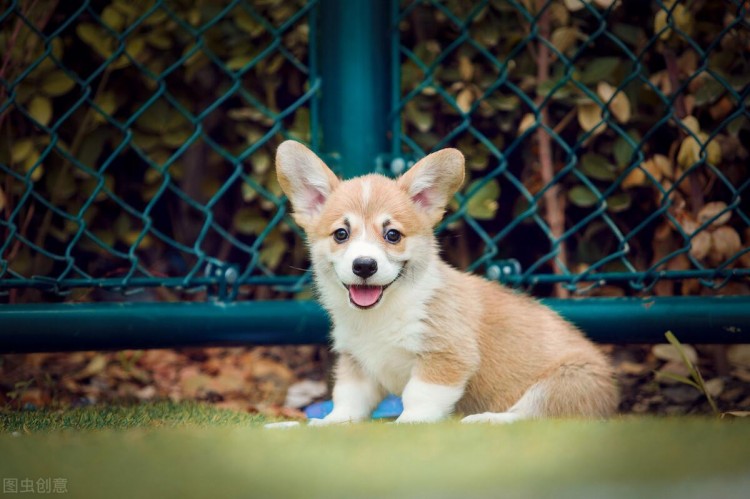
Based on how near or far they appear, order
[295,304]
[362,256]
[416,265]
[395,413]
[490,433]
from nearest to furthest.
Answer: [490,433] < [362,256] < [416,265] < [395,413] < [295,304]

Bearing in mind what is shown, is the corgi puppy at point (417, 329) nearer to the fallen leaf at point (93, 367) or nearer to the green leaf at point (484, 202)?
the green leaf at point (484, 202)

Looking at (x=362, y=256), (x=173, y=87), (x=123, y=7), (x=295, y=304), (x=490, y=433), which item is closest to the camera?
(x=490, y=433)

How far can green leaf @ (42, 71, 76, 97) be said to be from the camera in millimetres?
3035

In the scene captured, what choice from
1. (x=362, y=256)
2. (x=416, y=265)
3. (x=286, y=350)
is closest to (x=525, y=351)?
(x=416, y=265)

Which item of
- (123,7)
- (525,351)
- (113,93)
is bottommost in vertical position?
(525,351)

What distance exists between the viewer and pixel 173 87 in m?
3.40

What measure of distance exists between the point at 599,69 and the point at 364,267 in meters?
1.45

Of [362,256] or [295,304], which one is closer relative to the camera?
[362,256]

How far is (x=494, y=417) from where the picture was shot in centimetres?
193

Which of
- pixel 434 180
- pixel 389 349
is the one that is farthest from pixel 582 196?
pixel 389 349

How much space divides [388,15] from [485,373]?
4.02 feet

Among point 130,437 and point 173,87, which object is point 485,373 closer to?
point 130,437

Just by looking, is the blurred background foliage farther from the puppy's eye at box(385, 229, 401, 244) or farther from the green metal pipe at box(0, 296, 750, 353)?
the puppy's eye at box(385, 229, 401, 244)

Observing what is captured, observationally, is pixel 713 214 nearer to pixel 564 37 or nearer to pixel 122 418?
pixel 564 37
